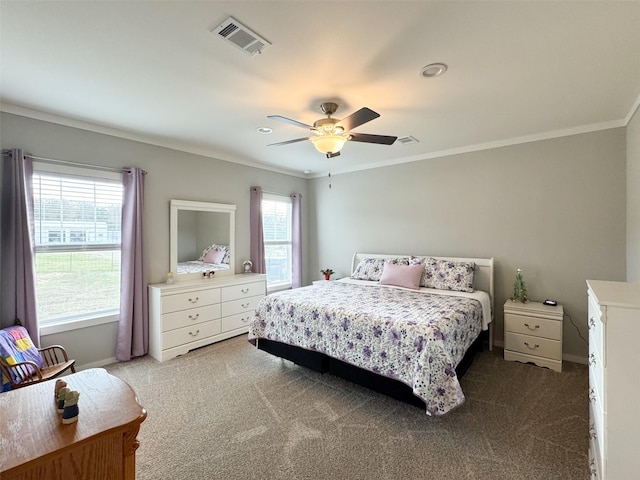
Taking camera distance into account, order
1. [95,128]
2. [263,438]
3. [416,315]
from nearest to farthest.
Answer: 1. [263,438]
2. [416,315]
3. [95,128]

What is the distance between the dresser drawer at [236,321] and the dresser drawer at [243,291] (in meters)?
0.26

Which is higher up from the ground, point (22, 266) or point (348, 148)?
point (348, 148)

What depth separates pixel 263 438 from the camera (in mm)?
2086

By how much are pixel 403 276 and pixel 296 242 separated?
2247 millimetres

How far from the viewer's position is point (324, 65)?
2.04 meters

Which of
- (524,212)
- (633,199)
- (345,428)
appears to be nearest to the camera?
(345,428)

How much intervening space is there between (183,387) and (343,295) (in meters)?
1.81

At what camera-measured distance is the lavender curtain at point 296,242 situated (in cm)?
546

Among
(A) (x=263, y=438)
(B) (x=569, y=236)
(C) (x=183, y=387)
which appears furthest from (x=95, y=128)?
(B) (x=569, y=236)

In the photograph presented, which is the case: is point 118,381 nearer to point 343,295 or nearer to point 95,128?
point 343,295

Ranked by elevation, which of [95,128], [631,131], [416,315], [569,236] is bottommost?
[416,315]

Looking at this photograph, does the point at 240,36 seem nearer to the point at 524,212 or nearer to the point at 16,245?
the point at 16,245

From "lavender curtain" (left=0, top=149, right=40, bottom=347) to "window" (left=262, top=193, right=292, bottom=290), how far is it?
286 cm

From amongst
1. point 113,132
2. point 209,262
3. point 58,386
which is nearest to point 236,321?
point 209,262
